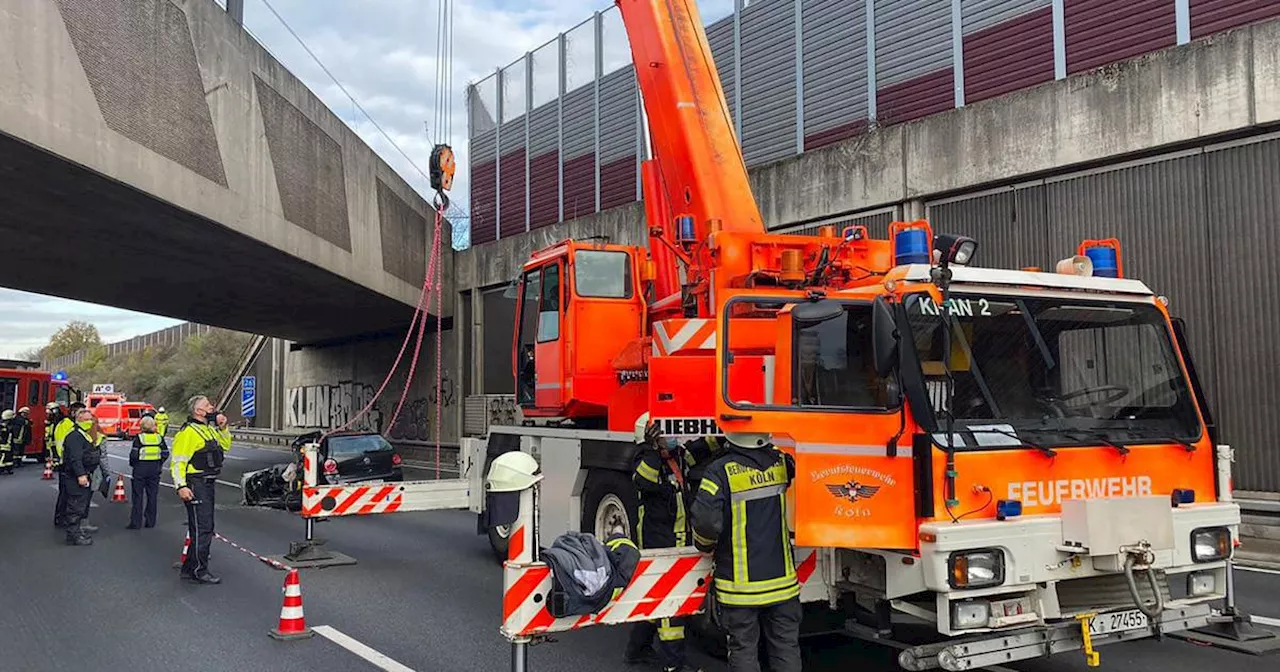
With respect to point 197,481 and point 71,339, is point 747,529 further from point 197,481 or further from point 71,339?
point 71,339

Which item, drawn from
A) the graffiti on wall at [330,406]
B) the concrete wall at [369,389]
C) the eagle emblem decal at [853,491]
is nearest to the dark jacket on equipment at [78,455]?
the concrete wall at [369,389]

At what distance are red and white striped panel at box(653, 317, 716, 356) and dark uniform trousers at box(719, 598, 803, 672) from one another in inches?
92.8

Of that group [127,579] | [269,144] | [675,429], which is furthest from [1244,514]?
[269,144]

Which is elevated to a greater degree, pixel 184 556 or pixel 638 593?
pixel 638 593

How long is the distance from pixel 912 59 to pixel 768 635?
12428mm

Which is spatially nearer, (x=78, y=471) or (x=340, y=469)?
(x=78, y=471)

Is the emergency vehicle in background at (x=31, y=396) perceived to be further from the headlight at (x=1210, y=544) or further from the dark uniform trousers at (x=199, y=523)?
the headlight at (x=1210, y=544)

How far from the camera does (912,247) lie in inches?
200

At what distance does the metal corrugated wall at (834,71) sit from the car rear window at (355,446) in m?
9.36

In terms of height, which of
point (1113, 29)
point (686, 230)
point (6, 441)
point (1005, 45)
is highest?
point (1005, 45)

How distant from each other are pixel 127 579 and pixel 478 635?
4.54 m

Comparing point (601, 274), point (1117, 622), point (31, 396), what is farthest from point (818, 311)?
point (31, 396)

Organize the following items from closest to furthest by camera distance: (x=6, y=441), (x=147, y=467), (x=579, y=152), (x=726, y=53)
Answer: (x=147, y=467) < (x=726, y=53) < (x=579, y=152) < (x=6, y=441)

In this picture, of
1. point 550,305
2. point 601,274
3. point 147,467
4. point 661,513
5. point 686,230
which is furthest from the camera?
point 147,467
